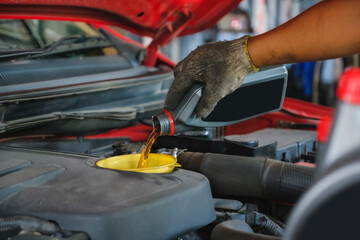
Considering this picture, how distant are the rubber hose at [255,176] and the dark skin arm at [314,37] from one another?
273 mm

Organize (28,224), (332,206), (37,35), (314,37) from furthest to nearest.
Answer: (37,35)
(314,37)
(28,224)
(332,206)

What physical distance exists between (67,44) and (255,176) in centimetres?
94

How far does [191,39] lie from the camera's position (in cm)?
789

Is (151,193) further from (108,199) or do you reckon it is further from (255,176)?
(255,176)

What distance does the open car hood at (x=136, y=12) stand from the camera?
Answer: 47.4 inches

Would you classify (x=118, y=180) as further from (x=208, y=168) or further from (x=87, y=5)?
(x=87, y=5)

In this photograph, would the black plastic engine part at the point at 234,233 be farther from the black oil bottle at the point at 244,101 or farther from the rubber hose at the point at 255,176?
the black oil bottle at the point at 244,101

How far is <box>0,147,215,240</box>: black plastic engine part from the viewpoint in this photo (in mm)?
619

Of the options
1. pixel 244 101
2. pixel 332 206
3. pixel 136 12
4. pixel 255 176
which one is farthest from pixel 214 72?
pixel 332 206

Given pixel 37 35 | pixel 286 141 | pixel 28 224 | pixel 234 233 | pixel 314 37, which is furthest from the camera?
pixel 37 35

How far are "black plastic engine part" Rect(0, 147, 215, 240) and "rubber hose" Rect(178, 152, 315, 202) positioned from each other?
0.19 meters

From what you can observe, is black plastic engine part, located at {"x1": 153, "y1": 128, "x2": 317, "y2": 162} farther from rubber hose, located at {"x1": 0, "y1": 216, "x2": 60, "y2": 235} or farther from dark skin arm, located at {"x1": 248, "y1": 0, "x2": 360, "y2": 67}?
rubber hose, located at {"x1": 0, "y1": 216, "x2": 60, "y2": 235}

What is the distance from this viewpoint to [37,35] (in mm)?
1420

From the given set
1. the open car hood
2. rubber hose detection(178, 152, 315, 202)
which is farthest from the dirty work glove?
the open car hood
